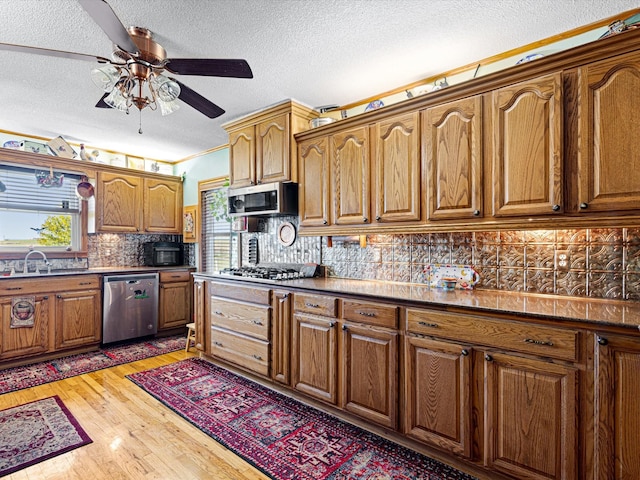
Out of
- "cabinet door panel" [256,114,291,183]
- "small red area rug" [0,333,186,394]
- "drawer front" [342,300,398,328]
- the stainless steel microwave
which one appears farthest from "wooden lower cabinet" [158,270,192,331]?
"drawer front" [342,300,398,328]

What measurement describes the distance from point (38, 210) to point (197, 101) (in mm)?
3183

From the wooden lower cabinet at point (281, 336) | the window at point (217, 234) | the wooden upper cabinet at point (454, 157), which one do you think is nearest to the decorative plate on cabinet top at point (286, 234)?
the wooden lower cabinet at point (281, 336)

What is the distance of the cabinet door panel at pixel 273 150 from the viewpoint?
125 inches

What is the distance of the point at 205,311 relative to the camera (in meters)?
3.58

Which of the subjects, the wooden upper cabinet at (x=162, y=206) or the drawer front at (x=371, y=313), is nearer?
the drawer front at (x=371, y=313)

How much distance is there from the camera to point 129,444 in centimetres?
217

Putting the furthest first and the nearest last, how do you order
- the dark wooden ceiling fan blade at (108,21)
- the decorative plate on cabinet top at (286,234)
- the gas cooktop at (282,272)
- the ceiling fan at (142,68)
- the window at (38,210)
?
1. the window at (38,210)
2. the decorative plate on cabinet top at (286,234)
3. the gas cooktop at (282,272)
4. the ceiling fan at (142,68)
5. the dark wooden ceiling fan blade at (108,21)

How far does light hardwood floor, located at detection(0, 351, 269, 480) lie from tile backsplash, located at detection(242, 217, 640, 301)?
5.58 feet

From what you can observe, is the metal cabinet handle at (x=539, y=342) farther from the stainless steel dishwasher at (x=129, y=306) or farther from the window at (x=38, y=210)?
the window at (x=38, y=210)

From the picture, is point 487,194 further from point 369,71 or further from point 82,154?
point 82,154

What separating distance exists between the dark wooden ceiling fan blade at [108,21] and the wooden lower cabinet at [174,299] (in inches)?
135

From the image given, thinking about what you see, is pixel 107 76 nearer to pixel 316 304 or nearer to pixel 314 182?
pixel 314 182

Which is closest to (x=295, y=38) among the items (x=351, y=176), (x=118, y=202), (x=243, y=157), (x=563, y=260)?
(x=351, y=176)

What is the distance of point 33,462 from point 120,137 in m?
3.42
